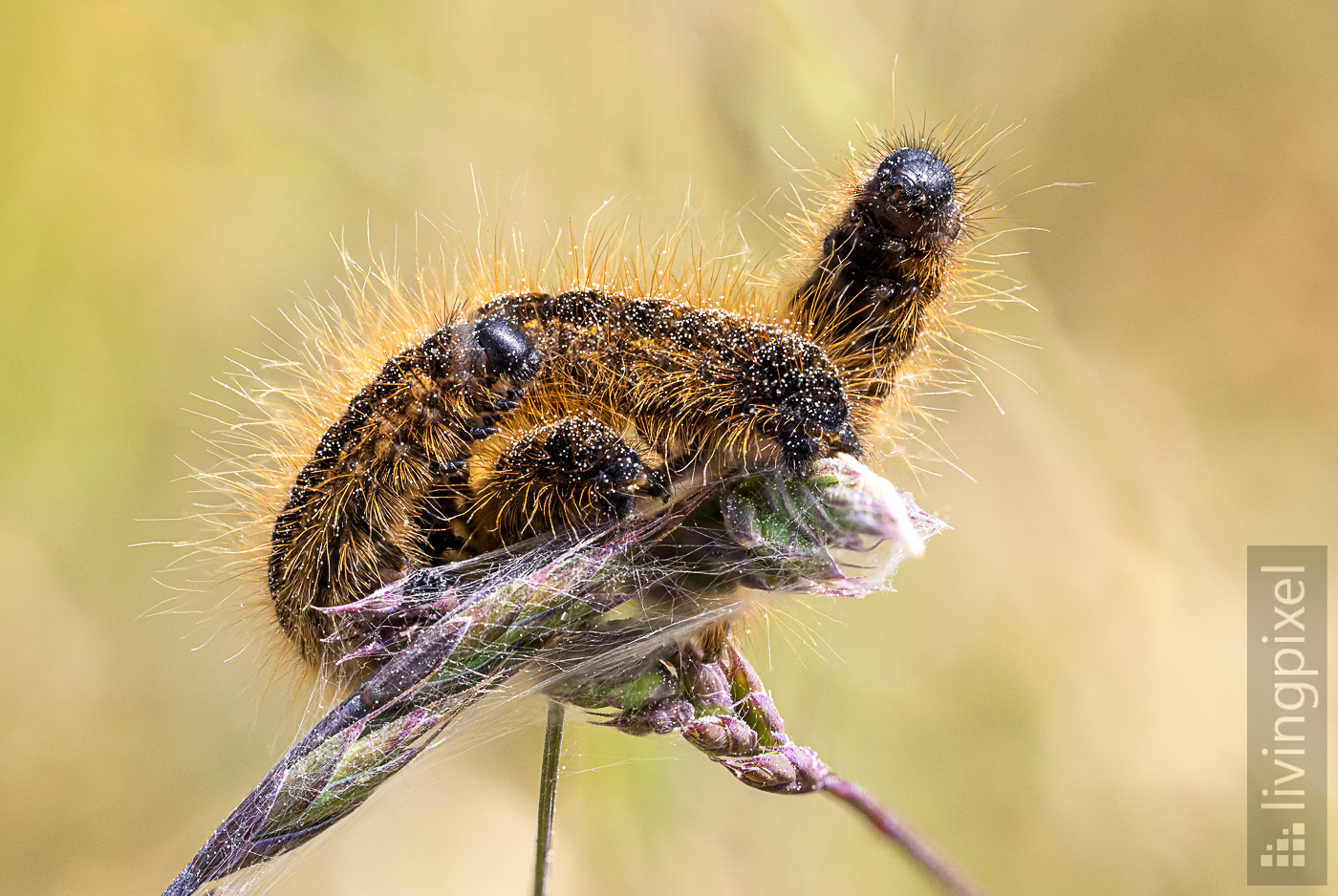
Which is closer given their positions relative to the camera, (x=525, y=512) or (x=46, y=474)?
(x=525, y=512)

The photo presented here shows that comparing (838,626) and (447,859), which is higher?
(838,626)

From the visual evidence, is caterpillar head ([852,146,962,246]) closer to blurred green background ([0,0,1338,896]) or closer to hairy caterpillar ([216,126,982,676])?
hairy caterpillar ([216,126,982,676])

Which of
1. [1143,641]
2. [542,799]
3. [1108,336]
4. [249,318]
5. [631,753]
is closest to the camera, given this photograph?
[542,799]

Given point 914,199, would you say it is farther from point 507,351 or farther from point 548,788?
point 548,788

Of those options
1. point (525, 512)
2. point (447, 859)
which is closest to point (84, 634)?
point (447, 859)

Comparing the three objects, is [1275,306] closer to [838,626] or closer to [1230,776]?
[1230,776]

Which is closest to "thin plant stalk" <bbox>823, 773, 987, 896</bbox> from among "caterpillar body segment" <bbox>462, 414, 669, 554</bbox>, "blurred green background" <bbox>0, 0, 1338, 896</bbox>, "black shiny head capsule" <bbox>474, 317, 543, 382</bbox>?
"caterpillar body segment" <bbox>462, 414, 669, 554</bbox>

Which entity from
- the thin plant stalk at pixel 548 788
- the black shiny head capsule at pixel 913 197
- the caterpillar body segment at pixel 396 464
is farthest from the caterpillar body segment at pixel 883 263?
the thin plant stalk at pixel 548 788
